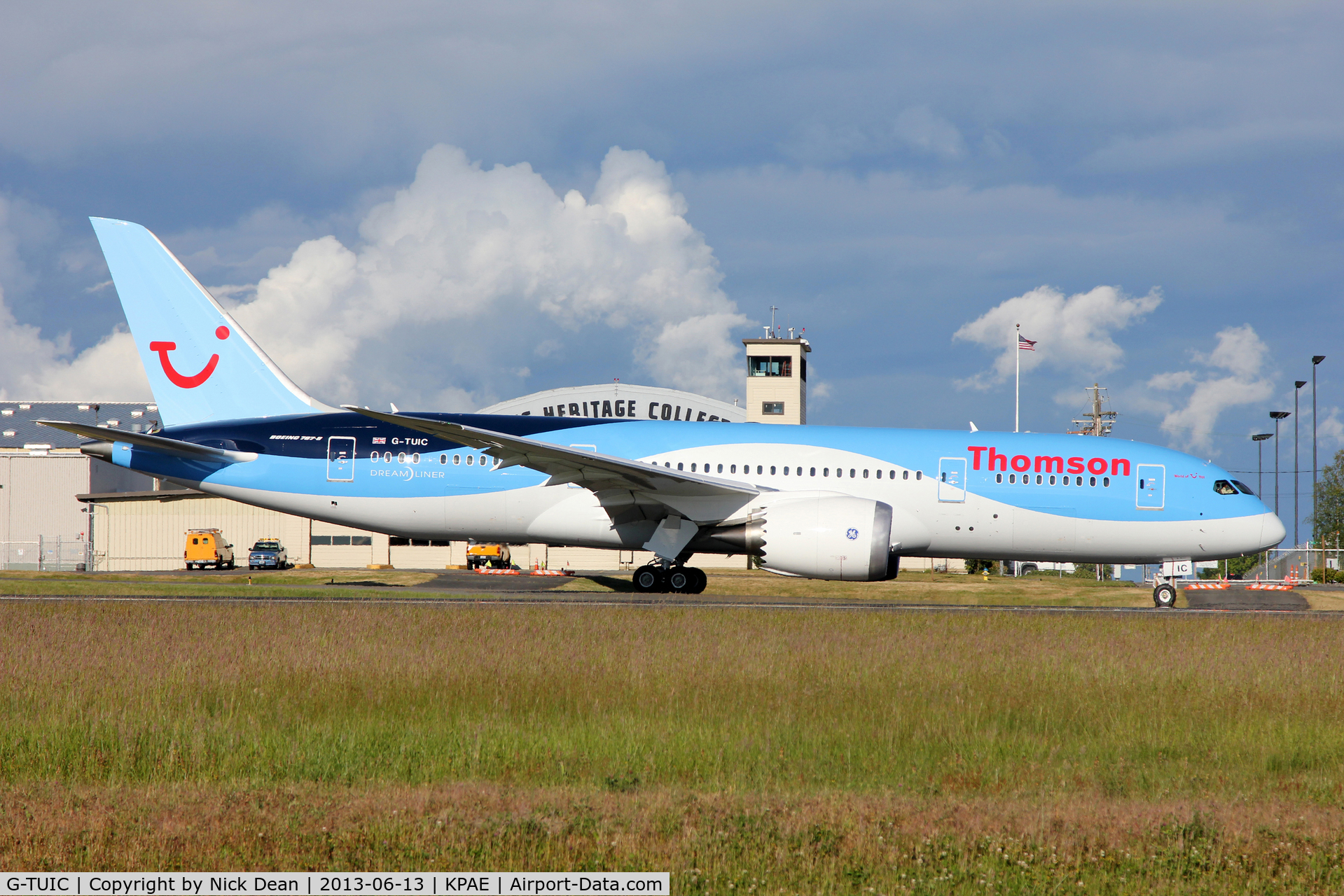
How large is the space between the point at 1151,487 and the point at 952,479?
456 centimetres

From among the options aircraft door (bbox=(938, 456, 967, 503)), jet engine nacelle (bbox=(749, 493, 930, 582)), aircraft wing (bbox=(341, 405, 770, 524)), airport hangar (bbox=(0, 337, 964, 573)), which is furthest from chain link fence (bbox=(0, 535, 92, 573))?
aircraft door (bbox=(938, 456, 967, 503))

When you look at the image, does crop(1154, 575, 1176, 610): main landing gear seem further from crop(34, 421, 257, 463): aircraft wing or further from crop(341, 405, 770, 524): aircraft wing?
crop(34, 421, 257, 463): aircraft wing

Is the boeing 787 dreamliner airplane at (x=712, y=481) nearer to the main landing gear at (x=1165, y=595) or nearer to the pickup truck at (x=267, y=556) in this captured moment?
the main landing gear at (x=1165, y=595)

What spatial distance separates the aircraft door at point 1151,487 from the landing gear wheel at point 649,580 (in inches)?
424

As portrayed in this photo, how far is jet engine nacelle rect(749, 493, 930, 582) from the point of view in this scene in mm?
20312

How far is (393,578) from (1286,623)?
29290mm

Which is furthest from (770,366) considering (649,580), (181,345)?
(181,345)

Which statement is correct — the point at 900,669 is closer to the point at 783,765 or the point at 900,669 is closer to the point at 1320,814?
the point at 783,765

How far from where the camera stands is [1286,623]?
16297mm

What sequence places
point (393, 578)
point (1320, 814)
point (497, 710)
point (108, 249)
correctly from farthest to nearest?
point (393, 578) < point (108, 249) < point (497, 710) < point (1320, 814)

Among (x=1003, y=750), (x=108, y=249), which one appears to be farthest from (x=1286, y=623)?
(x=108, y=249)

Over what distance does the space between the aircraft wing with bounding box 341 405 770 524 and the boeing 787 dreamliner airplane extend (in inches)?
4.1

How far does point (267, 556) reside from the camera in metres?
50.0
